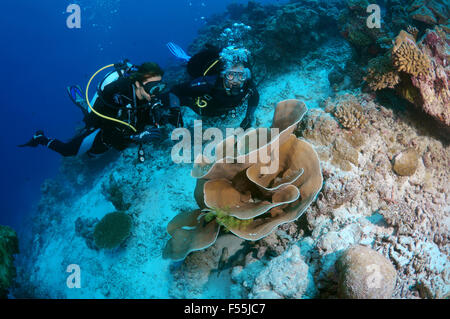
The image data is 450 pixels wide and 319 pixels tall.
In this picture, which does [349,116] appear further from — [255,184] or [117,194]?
[117,194]

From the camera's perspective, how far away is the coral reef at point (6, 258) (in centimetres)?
538

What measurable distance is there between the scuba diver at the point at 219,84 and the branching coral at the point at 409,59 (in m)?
2.60

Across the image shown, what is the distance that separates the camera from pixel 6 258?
18.9ft

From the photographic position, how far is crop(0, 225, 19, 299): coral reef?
5.38 m

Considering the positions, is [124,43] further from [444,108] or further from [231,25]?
[444,108]

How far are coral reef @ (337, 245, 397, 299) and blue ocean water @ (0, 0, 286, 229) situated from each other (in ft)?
121

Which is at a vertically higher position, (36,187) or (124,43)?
(124,43)

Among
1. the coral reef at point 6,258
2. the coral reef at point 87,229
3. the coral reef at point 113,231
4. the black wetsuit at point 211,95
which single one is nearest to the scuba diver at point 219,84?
the black wetsuit at point 211,95

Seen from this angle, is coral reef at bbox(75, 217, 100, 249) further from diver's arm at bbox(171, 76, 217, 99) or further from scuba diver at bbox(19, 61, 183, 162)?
diver's arm at bbox(171, 76, 217, 99)

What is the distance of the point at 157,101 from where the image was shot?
4.39 m

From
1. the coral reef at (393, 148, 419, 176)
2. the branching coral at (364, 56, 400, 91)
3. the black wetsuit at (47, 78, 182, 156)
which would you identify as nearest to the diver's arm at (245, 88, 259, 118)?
the black wetsuit at (47, 78, 182, 156)

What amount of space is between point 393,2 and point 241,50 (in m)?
4.75

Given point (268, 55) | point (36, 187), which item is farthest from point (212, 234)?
point (36, 187)

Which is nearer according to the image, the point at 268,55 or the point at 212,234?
the point at 212,234
